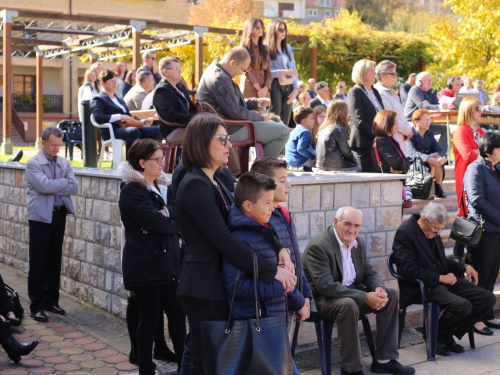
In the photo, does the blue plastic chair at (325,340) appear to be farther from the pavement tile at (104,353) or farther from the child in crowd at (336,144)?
the child in crowd at (336,144)

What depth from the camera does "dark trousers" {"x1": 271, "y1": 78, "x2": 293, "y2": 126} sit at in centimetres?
875

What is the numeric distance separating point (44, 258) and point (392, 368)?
11.7 ft

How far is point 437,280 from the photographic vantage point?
6.95 m

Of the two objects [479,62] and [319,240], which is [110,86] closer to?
[319,240]

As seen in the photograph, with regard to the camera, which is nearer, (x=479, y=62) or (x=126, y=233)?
(x=126, y=233)

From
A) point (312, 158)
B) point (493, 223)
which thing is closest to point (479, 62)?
point (312, 158)

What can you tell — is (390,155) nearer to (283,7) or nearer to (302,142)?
(302,142)

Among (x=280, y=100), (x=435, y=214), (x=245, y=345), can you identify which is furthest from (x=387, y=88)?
(x=245, y=345)

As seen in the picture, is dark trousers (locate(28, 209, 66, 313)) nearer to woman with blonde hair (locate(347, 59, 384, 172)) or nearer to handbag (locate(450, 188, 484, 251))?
woman with blonde hair (locate(347, 59, 384, 172))

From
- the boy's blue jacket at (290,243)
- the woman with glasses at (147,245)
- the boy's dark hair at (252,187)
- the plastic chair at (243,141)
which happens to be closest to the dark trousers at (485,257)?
the plastic chair at (243,141)

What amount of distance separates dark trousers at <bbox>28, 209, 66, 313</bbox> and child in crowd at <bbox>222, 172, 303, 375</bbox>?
3.92 metres

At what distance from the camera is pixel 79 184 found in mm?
8445

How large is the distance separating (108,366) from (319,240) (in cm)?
198

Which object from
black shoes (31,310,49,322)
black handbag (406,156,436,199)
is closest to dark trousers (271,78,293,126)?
A: black handbag (406,156,436,199)
